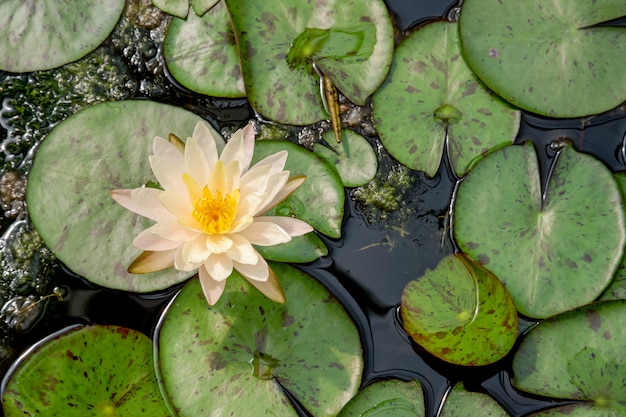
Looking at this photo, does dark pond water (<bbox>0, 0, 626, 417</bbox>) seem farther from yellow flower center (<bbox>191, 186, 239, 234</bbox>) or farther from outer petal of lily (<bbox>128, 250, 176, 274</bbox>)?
yellow flower center (<bbox>191, 186, 239, 234</bbox>)

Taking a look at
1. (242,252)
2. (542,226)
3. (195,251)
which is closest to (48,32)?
(195,251)

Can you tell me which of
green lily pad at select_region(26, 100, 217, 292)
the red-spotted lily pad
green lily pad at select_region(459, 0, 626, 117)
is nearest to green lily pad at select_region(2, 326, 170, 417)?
green lily pad at select_region(26, 100, 217, 292)

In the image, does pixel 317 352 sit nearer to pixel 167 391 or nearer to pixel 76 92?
pixel 167 391

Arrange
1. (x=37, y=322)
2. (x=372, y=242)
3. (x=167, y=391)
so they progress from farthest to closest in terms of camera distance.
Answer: (x=372, y=242)
(x=37, y=322)
(x=167, y=391)

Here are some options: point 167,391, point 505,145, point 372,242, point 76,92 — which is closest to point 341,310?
point 372,242

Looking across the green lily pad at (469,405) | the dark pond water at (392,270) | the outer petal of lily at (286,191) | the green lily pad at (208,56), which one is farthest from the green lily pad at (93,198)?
the green lily pad at (469,405)
